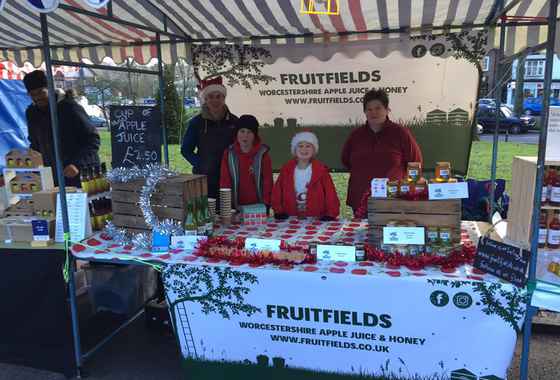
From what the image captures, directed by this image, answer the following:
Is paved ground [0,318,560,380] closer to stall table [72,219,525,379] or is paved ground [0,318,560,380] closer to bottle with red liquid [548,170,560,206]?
stall table [72,219,525,379]

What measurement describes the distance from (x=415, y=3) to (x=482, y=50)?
3.81 ft

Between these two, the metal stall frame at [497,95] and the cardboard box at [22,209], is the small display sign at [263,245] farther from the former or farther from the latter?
the cardboard box at [22,209]

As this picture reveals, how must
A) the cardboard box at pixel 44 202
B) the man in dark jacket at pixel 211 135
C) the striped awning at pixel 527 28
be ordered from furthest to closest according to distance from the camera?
the man in dark jacket at pixel 211 135 < the striped awning at pixel 527 28 < the cardboard box at pixel 44 202

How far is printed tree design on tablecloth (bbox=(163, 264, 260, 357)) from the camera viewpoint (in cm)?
207

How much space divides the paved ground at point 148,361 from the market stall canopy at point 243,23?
2.11 metres

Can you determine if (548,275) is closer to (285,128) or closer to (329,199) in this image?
(329,199)

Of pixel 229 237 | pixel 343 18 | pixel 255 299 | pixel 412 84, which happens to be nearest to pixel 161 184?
pixel 229 237

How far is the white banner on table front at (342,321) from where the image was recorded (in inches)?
72.9

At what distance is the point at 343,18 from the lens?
353cm

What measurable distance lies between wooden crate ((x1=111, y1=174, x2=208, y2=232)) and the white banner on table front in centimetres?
38

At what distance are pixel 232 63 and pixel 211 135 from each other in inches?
52.6

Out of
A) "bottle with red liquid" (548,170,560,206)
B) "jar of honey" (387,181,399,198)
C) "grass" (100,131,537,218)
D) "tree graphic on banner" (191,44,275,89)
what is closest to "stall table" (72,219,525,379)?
"jar of honey" (387,181,399,198)

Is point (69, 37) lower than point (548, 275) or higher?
higher

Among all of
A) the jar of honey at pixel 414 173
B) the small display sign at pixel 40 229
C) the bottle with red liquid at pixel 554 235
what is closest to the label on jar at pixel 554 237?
the bottle with red liquid at pixel 554 235
